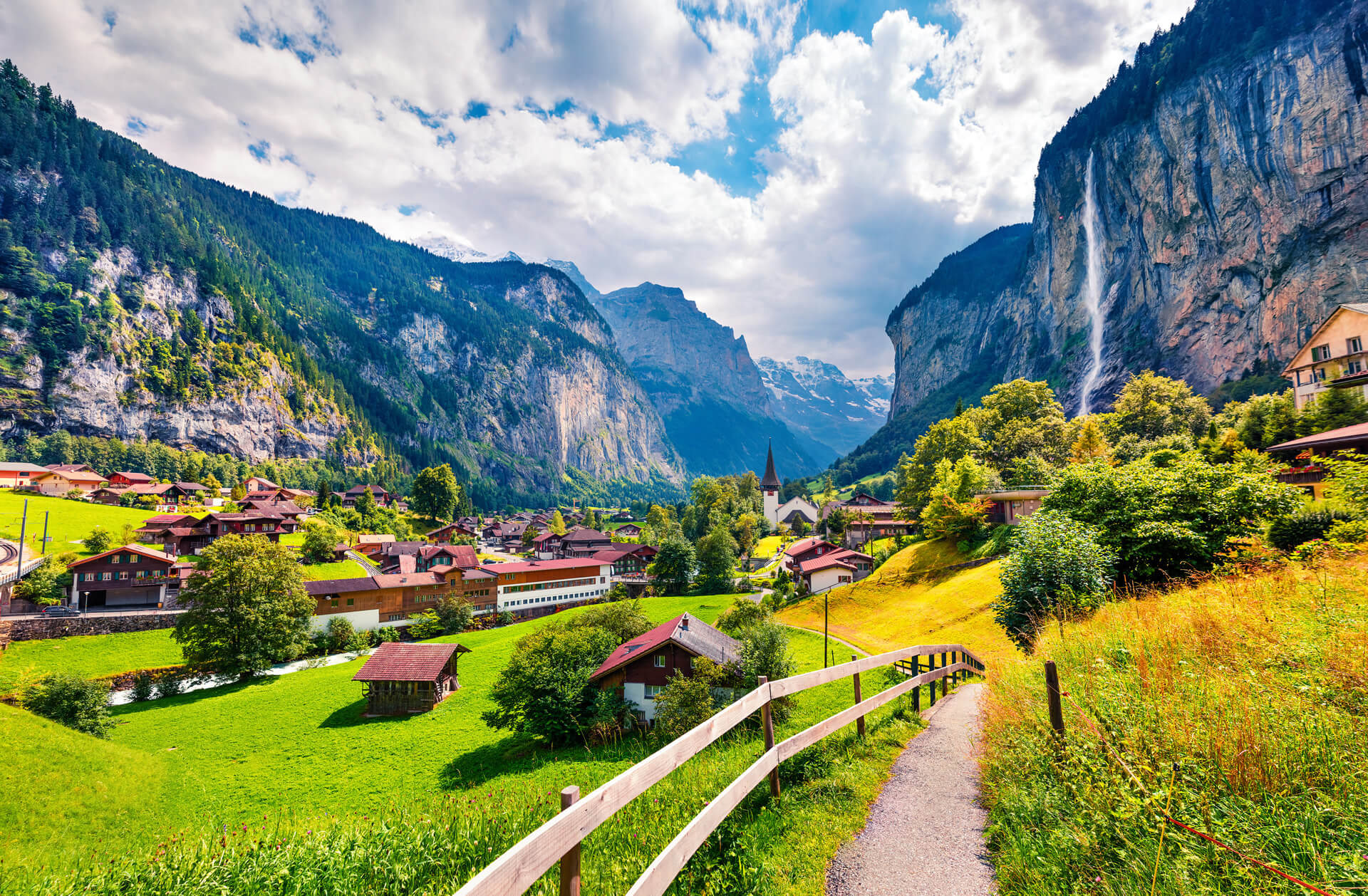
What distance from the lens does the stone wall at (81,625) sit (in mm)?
40344

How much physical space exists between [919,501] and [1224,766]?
57.7 meters

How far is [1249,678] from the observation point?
441cm

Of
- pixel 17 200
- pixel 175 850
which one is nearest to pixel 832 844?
pixel 175 850

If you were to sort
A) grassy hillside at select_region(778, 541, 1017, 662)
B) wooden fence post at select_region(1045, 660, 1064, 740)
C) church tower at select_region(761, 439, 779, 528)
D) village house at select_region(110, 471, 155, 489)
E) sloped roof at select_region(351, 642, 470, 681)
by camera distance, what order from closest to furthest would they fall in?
wooden fence post at select_region(1045, 660, 1064, 740)
grassy hillside at select_region(778, 541, 1017, 662)
sloped roof at select_region(351, 642, 470, 681)
village house at select_region(110, 471, 155, 489)
church tower at select_region(761, 439, 779, 528)

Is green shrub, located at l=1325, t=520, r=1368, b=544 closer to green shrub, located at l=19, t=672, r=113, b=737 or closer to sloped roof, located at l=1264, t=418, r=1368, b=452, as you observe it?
sloped roof, located at l=1264, t=418, r=1368, b=452

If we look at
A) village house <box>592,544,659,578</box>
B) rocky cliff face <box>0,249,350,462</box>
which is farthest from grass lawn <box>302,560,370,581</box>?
rocky cliff face <box>0,249,350,462</box>

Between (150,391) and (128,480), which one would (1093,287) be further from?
(150,391)

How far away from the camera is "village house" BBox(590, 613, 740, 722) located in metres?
24.5

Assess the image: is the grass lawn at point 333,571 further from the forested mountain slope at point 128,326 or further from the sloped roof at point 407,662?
the forested mountain slope at point 128,326

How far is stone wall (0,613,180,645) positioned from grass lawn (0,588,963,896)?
15.1 m

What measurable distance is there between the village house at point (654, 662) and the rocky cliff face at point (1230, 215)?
98975mm

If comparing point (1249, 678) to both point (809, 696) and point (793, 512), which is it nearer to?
point (809, 696)

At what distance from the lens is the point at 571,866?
263cm

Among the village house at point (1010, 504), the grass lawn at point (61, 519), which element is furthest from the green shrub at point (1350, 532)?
the grass lawn at point (61, 519)
